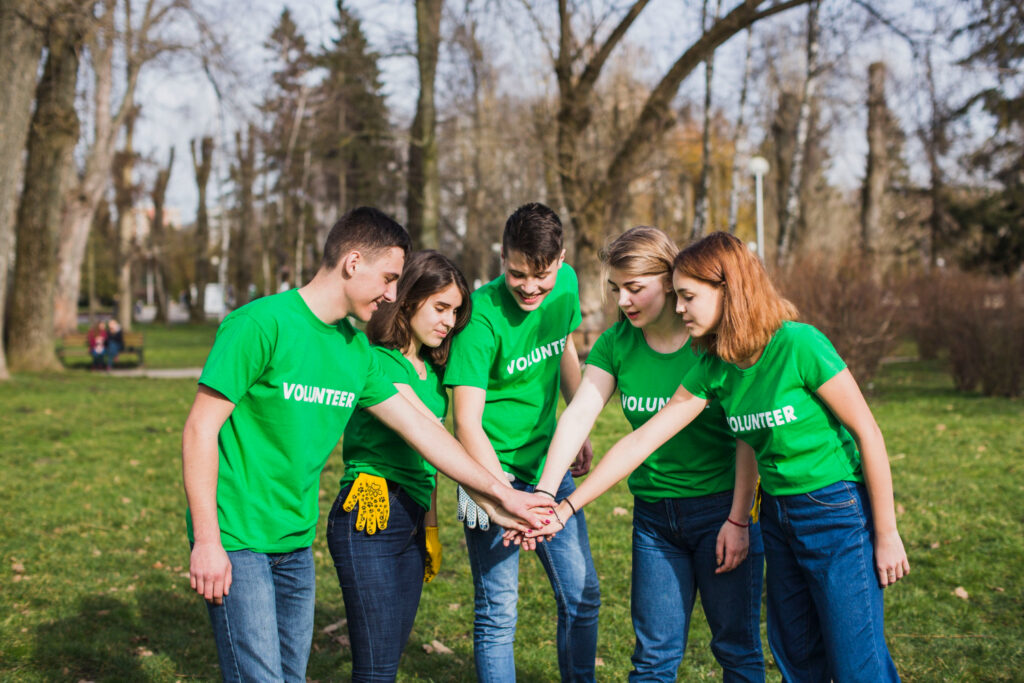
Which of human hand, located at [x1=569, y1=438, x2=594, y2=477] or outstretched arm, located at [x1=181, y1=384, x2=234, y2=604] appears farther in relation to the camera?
human hand, located at [x1=569, y1=438, x2=594, y2=477]

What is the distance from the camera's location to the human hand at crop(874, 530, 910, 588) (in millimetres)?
2689

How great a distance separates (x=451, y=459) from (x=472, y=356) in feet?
1.36

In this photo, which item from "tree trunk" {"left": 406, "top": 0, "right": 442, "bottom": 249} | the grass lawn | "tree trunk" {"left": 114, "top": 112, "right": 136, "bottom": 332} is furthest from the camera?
"tree trunk" {"left": 114, "top": 112, "right": 136, "bottom": 332}

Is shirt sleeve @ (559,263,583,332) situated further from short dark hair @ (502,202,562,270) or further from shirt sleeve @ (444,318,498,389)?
shirt sleeve @ (444,318,498,389)

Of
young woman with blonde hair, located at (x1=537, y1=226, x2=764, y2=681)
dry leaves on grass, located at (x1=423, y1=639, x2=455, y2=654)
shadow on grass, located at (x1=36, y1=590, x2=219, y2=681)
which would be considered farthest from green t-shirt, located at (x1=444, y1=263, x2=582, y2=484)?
shadow on grass, located at (x1=36, y1=590, x2=219, y2=681)

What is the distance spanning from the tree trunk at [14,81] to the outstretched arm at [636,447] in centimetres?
1310

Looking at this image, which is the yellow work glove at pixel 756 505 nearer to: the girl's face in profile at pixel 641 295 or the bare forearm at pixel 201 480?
the girl's face in profile at pixel 641 295

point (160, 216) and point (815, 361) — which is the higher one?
point (160, 216)

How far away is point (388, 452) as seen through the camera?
122 inches

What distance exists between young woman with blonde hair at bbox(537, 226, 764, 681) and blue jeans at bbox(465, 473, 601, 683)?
34 cm

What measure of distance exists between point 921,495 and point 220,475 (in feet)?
21.8

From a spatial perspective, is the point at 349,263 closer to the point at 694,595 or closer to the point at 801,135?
the point at 694,595

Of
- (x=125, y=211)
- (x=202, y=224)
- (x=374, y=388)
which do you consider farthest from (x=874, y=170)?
(x=202, y=224)

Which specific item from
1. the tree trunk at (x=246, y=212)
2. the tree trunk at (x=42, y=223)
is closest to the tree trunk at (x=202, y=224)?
the tree trunk at (x=246, y=212)
